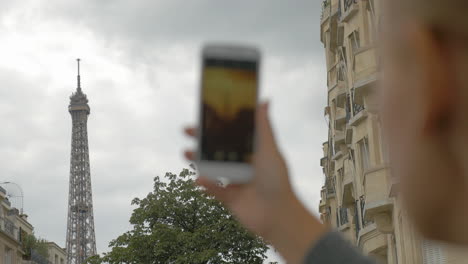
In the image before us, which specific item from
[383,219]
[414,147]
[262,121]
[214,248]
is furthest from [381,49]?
[214,248]

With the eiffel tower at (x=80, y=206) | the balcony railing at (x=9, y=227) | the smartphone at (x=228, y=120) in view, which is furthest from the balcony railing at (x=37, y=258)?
the smartphone at (x=228, y=120)

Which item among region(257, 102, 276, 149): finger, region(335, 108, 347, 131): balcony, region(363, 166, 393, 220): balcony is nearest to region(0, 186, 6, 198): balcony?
region(335, 108, 347, 131): balcony

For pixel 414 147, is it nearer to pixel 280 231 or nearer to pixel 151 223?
pixel 280 231

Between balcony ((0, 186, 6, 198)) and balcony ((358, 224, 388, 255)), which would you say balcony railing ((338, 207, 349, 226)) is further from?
balcony ((0, 186, 6, 198))

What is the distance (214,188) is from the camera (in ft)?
5.72

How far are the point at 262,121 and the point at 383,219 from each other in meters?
22.6

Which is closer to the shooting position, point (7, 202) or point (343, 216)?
point (343, 216)

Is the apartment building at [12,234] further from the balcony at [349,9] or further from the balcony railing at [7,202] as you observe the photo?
the balcony at [349,9]

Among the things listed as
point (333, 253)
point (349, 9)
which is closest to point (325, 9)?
point (349, 9)

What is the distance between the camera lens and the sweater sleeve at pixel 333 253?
157 cm

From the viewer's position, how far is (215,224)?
40125 mm

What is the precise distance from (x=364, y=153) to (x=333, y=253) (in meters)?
26.7

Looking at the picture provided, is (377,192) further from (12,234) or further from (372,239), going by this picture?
(12,234)

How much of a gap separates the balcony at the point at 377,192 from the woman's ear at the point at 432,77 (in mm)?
22240
